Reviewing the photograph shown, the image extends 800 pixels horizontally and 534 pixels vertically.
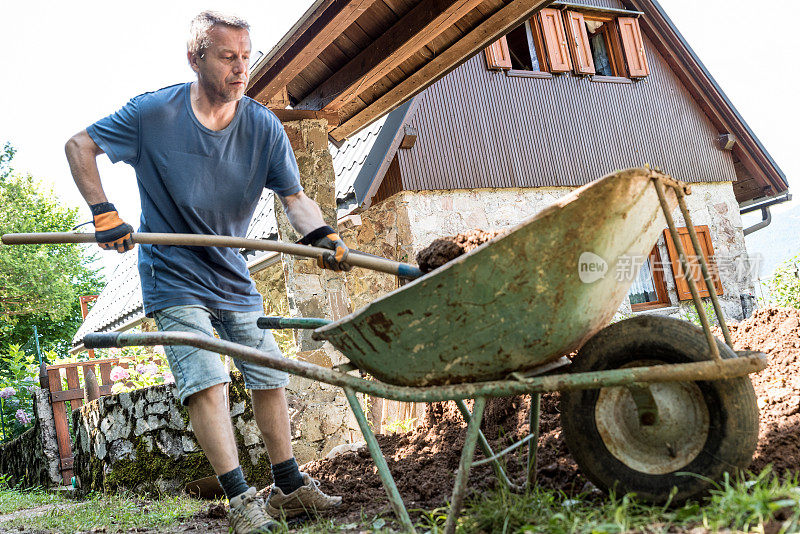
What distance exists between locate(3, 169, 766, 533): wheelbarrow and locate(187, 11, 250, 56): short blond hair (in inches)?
45.7

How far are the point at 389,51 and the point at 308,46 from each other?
484 mm

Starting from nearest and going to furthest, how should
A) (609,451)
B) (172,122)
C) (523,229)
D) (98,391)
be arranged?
(523,229)
(609,451)
(172,122)
(98,391)

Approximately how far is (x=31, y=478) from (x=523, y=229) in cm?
800

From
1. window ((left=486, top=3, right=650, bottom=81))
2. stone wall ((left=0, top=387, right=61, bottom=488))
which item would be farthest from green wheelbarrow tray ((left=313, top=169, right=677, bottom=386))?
window ((left=486, top=3, right=650, bottom=81))

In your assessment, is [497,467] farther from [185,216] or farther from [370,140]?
[370,140]

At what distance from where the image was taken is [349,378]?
1884 millimetres


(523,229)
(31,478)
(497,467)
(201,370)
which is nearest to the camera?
(523,229)

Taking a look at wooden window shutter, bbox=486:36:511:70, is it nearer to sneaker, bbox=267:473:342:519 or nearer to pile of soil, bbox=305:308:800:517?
pile of soil, bbox=305:308:800:517

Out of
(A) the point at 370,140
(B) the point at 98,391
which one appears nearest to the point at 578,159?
(A) the point at 370,140

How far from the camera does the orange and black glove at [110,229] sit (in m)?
2.27

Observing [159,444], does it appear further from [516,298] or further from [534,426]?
[516,298]

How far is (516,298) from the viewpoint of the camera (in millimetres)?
1676

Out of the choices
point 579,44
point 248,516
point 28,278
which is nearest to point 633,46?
point 579,44

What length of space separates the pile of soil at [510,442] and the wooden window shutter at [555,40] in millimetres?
7760
